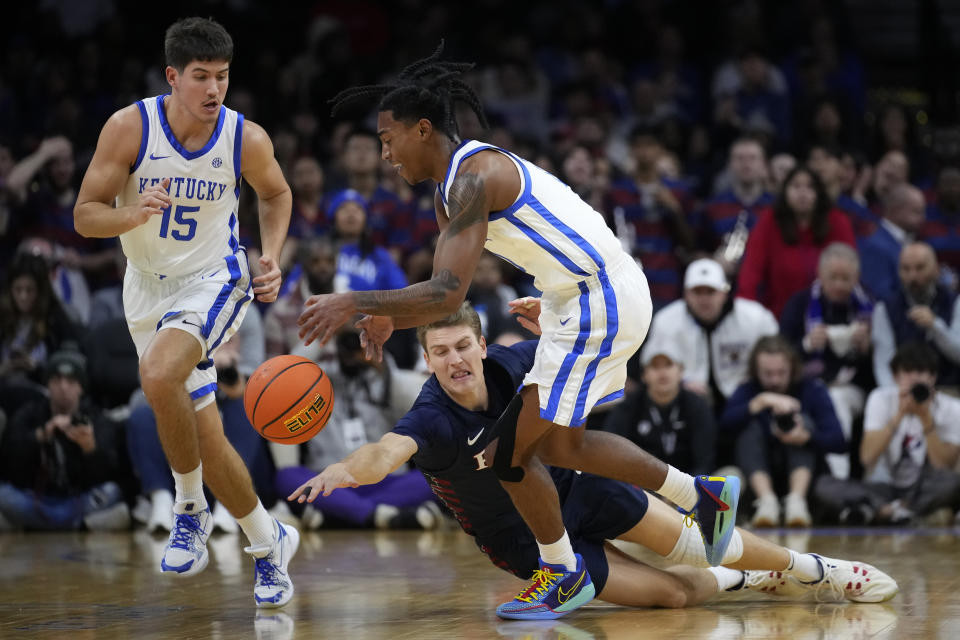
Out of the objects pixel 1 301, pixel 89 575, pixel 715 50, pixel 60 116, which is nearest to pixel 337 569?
pixel 89 575

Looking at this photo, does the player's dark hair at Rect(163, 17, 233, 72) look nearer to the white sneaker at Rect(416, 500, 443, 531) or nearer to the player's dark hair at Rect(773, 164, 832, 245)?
the white sneaker at Rect(416, 500, 443, 531)

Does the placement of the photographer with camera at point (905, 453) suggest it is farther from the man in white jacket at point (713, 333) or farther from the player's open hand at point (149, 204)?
the player's open hand at point (149, 204)

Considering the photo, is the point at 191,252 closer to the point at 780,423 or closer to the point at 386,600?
the point at 386,600

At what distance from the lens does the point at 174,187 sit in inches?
212

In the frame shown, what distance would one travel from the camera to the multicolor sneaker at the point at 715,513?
4953 mm

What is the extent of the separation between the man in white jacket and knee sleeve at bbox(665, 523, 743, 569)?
4044 millimetres

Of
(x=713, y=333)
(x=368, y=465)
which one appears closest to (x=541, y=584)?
(x=368, y=465)

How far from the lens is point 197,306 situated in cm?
531

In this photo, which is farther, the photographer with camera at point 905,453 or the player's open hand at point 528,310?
the photographer with camera at point 905,453

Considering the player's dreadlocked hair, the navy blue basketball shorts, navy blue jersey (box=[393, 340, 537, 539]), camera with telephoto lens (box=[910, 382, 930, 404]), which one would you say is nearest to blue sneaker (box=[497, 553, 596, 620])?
the navy blue basketball shorts

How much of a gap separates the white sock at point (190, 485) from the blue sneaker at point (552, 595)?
1.30 m

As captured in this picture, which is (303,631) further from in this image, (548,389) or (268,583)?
(548,389)

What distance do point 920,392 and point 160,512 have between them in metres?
4.92

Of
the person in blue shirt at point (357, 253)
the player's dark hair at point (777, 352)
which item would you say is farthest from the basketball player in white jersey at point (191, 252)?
the player's dark hair at point (777, 352)
